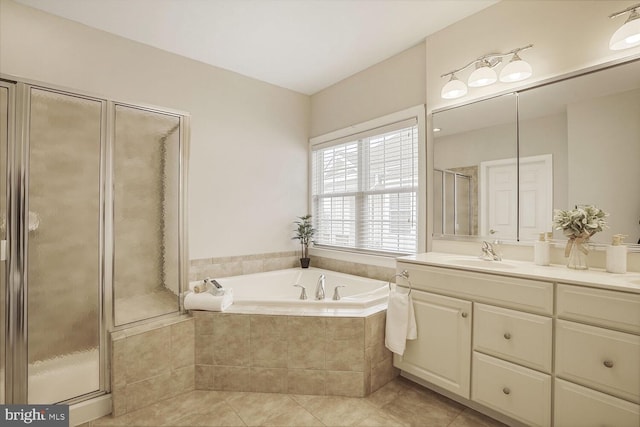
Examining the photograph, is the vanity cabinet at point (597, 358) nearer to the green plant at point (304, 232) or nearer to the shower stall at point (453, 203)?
the shower stall at point (453, 203)

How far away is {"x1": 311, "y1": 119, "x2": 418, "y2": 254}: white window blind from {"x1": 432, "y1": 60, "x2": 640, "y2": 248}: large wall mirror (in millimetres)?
329

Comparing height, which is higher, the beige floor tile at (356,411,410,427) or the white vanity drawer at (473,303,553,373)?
the white vanity drawer at (473,303,553,373)

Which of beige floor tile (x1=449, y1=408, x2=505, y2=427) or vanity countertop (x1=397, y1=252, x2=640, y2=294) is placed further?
beige floor tile (x1=449, y1=408, x2=505, y2=427)

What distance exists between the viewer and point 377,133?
306cm

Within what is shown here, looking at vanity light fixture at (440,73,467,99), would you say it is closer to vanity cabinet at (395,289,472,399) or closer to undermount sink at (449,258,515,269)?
undermount sink at (449,258,515,269)

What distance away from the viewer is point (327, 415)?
74.5 inches

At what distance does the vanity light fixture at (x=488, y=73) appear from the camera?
2.01m

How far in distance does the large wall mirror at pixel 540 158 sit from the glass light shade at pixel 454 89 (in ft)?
0.35

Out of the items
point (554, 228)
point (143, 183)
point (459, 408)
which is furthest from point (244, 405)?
point (554, 228)

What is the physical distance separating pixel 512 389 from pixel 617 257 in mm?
889

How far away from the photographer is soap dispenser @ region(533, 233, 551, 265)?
1.88 metres

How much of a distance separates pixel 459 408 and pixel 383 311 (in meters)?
0.74

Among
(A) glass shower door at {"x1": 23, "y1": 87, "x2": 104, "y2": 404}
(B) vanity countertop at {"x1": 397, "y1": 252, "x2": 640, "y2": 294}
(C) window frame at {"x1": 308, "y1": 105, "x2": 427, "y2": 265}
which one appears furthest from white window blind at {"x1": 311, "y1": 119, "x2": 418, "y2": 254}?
(A) glass shower door at {"x1": 23, "y1": 87, "x2": 104, "y2": 404}

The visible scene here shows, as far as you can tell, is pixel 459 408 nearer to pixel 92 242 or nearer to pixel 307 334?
pixel 307 334
